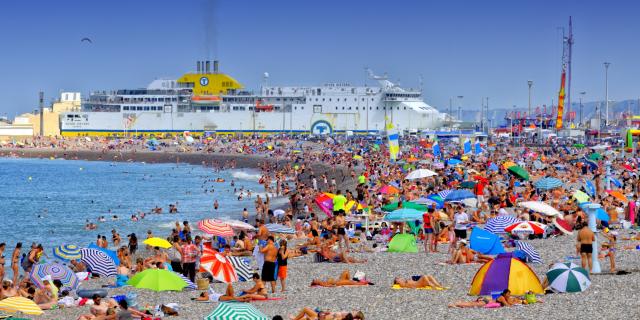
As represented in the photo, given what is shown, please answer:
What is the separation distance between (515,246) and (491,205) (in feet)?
24.5

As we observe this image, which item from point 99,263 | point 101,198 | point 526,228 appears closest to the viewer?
point 99,263

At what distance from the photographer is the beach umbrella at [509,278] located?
11648mm

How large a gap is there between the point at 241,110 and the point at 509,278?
89.6 m

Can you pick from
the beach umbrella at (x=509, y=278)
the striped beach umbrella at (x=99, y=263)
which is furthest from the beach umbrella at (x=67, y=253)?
the beach umbrella at (x=509, y=278)

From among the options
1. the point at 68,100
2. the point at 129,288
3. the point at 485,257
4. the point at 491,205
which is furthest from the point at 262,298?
the point at 68,100

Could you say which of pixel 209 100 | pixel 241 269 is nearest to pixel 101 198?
pixel 241 269

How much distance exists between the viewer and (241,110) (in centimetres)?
10044

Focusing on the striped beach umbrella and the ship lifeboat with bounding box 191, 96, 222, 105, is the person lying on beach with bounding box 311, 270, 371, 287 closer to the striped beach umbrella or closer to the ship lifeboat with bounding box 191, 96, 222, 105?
the striped beach umbrella

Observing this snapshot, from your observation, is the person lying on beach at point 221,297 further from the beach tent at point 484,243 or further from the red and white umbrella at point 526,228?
the red and white umbrella at point 526,228

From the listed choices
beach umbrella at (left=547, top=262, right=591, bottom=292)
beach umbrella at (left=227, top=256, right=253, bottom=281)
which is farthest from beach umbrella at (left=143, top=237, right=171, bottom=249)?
beach umbrella at (left=547, top=262, right=591, bottom=292)

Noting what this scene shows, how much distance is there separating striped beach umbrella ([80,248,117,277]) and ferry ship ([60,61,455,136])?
266 feet

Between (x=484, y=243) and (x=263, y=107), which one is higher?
(x=263, y=107)

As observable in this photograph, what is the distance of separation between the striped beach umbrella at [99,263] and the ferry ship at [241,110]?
8098 cm

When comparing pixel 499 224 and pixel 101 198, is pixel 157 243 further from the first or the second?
pixel 101 198
